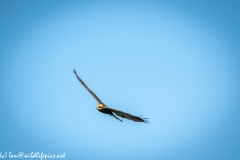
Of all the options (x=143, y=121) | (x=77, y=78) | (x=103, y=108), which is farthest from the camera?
(x=77, y=78)

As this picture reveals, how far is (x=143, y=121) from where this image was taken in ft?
49.3

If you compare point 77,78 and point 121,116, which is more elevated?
point 77,78

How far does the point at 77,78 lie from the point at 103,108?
9.41 ft

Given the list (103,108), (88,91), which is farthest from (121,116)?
(88,91)

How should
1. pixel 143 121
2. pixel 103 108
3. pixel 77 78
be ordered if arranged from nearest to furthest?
pixel 143 121
pixel 103 108
pixel 77 78

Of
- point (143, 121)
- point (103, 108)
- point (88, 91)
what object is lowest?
point (143, 121)

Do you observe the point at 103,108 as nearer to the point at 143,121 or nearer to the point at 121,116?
the point at 121,116

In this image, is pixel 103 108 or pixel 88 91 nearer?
pixel 103 108

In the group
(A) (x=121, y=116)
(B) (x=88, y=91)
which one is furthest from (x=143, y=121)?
(B) (x=88, y=91)

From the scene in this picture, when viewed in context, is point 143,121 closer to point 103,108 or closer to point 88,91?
point 103,108

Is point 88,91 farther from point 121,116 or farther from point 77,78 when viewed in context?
point 121,116

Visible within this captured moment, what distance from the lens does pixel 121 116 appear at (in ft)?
53.2

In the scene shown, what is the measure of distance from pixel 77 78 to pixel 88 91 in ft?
3.42

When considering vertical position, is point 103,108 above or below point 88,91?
below
